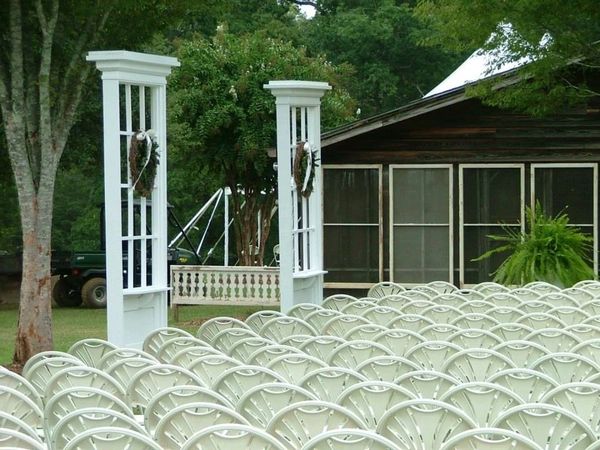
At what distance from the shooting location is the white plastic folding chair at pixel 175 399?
6516 millimetres

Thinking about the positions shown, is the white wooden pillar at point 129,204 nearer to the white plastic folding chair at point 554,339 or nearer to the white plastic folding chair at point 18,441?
the white plastic folding chair at point 554,339

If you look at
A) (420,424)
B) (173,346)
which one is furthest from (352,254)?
(420,424)

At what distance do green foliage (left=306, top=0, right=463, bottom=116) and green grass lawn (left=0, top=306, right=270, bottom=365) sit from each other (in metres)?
18.7

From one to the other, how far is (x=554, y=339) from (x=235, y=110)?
14.8 metres

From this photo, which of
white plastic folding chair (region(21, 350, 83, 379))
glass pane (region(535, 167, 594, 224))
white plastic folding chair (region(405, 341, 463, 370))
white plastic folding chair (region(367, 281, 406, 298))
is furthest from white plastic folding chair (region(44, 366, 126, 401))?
glass pane (region(535, 167, 594, 224))

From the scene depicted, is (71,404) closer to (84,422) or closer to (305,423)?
(84,422)

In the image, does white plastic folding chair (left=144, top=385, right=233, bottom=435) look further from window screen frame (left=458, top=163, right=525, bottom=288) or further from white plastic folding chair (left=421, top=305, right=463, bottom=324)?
window screen frame (left=458, top=163, right=525, bottom=288)

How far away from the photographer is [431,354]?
28.7 feet

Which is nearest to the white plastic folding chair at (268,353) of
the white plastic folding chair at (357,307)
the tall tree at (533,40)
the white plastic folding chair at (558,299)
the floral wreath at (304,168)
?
the white plastic folding chair at (357,307)

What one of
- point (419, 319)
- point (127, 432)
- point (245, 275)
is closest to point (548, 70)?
point (245, 275)

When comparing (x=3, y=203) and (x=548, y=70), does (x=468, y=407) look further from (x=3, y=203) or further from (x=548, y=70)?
(x=3, y=203)

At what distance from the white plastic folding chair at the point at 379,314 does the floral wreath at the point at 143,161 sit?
2292mm

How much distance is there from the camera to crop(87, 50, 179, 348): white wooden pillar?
11258 millimetres

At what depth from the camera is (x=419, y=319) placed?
10805 millimetres
